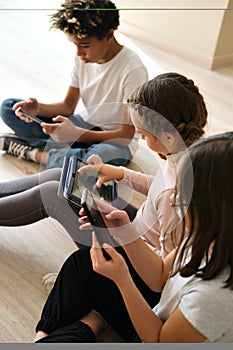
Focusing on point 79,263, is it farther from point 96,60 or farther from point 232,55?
point 232,55

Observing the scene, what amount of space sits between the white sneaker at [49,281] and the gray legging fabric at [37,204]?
0.09 meters

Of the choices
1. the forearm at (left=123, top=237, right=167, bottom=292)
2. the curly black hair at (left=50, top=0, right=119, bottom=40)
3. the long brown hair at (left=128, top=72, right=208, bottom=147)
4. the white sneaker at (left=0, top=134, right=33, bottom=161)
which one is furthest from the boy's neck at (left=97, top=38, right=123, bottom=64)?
the forearm at (left=123, top=237, right=167, bottom=292)

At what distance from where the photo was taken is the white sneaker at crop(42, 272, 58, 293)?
3.49 feet

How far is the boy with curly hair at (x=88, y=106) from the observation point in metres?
1.12

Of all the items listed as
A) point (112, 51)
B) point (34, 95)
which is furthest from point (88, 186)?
point (34, 95)

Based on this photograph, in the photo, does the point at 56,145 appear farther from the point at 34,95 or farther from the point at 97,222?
the point at 97,222

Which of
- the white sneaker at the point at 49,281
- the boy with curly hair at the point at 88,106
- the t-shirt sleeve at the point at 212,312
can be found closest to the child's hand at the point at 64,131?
the boy with curly hair at the point at 88,106

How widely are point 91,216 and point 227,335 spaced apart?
0.76 feet

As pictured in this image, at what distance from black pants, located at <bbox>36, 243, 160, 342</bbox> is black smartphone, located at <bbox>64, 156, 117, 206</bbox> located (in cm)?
11

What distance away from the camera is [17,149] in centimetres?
144

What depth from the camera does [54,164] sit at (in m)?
1.25

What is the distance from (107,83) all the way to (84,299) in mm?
617

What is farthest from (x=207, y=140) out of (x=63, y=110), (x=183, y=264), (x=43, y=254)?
(x=63, y=110)

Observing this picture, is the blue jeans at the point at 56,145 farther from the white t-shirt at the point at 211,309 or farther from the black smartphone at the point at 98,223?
the white t-shirt at the point at 211,309
